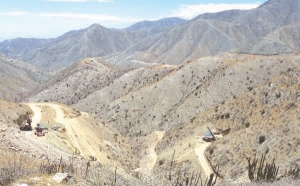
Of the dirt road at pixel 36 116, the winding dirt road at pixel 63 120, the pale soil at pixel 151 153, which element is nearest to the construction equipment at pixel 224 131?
the pale soil at pixel 151 153

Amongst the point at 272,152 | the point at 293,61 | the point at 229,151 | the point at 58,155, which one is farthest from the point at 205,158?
the point at 293,61

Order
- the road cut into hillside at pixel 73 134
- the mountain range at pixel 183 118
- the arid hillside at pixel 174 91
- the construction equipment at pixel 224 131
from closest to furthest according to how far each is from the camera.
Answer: the mountain range at pixel 183 118
the road cut into hillside at pixel 73 134
the construction equipment at pixel 224 131
the arid hillside at pixel 174 91

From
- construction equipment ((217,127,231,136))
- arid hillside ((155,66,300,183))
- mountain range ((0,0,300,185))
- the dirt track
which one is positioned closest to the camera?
arid hillside ((155,66,300,183))

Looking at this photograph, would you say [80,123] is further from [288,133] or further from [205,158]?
[288,133]

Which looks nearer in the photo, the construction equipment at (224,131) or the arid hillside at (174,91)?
the construction equipment at (224,131)

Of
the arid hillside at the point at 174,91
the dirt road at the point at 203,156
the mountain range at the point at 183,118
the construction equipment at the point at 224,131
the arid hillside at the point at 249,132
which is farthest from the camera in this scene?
the arid hillside at the point at 174,91

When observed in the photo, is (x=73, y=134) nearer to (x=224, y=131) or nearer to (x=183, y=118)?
(x=224, y=131)

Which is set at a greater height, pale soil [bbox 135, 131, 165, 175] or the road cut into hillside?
the road cut into hillside

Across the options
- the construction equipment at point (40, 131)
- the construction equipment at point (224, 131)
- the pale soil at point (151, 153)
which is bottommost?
the pale soil at point (151, 153)

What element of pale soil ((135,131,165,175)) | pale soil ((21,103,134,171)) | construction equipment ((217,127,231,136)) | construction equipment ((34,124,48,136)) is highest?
construction equipment ((34,124,48,136))

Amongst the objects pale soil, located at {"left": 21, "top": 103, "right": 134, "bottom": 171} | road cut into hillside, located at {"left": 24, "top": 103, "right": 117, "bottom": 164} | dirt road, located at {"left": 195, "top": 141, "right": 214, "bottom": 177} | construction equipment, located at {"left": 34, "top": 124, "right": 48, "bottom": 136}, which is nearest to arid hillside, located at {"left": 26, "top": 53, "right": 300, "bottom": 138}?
pale soil, located at {"left": 21, "top": 103, "right": 134, "bottom": 171}

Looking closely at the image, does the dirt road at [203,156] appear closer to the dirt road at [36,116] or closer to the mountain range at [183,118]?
the mountain range at [183,118]

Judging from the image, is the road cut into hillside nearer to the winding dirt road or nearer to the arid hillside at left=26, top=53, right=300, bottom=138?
the winding dirt road
